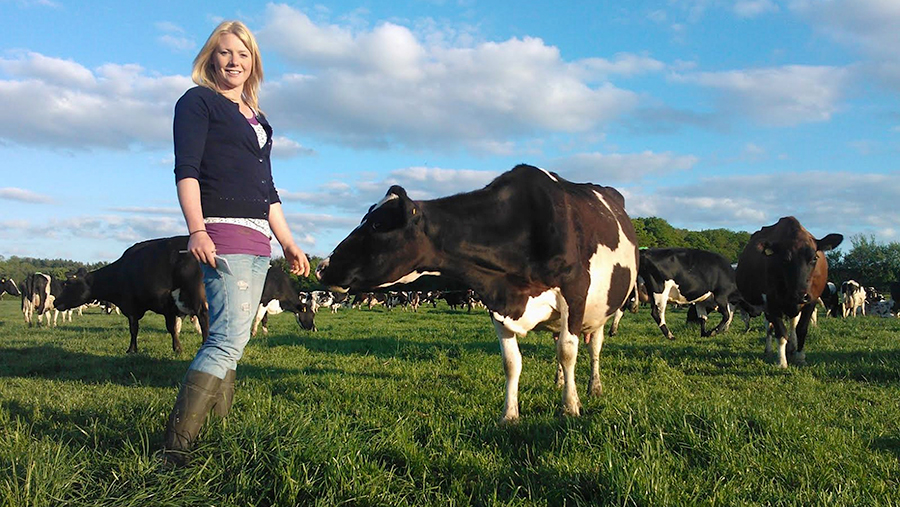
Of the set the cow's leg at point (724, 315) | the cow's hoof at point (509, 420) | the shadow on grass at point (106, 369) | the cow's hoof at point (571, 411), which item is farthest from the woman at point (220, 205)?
the cow's leg at point (724, 315)

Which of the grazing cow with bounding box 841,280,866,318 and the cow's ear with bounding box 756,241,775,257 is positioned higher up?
the cow's ear with bounding box 756,241,775,257

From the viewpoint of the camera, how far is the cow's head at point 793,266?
881 cm

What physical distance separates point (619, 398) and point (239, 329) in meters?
3.67

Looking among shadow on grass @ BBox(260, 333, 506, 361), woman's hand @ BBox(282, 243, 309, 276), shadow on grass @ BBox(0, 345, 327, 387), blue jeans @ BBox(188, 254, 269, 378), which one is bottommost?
shadow on grass @ BBox(0, 345, 327, 387)

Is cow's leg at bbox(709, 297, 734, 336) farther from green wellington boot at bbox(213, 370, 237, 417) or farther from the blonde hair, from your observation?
the blonde hair

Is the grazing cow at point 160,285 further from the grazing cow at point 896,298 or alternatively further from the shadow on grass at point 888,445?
the grazing cow at point 896,298

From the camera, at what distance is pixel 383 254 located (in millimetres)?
4516

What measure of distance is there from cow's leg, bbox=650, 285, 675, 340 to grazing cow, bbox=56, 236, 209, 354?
9.46 meters

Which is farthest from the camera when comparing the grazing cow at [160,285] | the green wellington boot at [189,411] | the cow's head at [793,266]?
the grazing cow at [160,285]

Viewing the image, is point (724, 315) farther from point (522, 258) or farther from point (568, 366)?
point (522, 258)

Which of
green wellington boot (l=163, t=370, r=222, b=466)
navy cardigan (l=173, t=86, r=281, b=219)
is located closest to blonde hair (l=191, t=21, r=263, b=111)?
navy cardigan (l=173, t=86, r=281, b=219)

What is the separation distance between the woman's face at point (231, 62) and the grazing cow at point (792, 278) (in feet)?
26.0

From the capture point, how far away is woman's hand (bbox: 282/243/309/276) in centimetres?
387

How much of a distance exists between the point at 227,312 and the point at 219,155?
0.89 m
